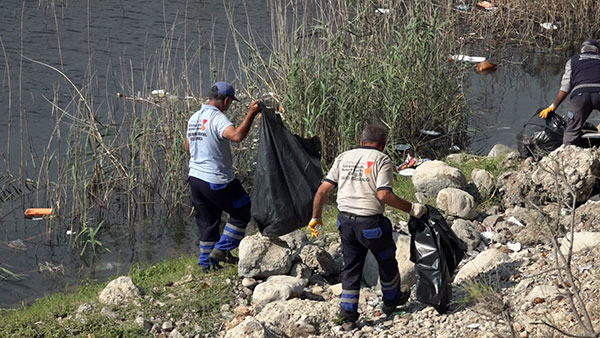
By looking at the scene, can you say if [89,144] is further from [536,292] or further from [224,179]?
[536,292]

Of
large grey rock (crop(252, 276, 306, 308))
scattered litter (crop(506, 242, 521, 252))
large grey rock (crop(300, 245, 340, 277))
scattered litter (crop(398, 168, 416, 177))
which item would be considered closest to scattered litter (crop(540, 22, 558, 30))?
scattered litter (crop(398, 168, 416, 177))

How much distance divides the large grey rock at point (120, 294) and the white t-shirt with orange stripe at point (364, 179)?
192cm

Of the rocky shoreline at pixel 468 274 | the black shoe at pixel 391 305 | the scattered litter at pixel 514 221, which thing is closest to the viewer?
the rocky shoreline at pixel 468 274

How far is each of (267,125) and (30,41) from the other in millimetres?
8830

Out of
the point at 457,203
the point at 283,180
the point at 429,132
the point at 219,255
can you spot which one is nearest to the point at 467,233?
the point at 457,203

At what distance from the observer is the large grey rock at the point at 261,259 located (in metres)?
7.01

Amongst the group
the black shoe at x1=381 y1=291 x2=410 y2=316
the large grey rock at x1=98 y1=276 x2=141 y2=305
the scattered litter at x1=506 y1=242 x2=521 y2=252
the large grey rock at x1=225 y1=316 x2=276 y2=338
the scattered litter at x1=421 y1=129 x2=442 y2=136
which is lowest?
the large grey rock at x1=98 y1=276 x2=141 y2=305

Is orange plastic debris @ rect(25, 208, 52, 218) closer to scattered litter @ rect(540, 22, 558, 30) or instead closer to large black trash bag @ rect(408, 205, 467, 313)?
large black trash bag @ rect(408, 205, 467, 313)

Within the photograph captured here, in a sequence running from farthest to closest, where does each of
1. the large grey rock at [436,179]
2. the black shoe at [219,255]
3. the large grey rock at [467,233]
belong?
the large grey rock at [436,179] → the large grey rock at [467,233] → the black shoe at [219,255]

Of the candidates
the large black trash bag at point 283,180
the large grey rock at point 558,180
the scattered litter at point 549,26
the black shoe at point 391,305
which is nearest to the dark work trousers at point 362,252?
the black shoe at point 391,305

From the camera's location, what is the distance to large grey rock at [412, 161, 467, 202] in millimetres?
Result: 8834

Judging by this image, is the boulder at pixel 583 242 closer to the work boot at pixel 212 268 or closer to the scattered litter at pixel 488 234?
the scattered litter at pixel 488 234

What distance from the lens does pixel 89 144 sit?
1052cm

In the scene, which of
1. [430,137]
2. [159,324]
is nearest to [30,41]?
[430,137]
